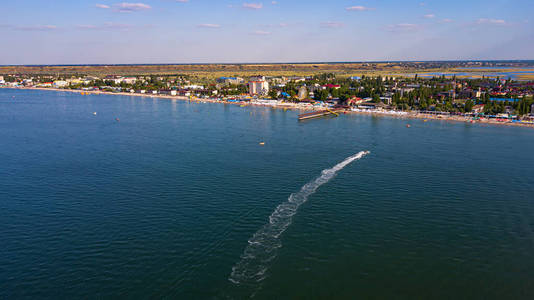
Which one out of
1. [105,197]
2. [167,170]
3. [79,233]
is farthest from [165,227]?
[167,170]

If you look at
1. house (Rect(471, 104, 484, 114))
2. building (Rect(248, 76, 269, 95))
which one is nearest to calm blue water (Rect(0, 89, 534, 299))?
house (Rect(471, 104, 484, 114))

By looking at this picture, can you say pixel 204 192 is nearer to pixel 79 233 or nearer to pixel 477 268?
pixel 79 233

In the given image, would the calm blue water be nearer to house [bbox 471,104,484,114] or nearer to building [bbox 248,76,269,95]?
house [bbox 471,104,484,114]

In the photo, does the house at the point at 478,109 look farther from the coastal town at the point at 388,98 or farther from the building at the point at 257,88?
the building at the point at 257,88

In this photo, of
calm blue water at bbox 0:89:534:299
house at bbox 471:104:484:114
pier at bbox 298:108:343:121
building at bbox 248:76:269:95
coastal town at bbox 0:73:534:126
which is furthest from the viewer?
building at bbox 248:76:269:95

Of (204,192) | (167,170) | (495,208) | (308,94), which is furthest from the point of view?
(308,94)

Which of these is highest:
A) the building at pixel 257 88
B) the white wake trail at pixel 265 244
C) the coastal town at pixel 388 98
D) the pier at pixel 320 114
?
the building at pixel 257 88

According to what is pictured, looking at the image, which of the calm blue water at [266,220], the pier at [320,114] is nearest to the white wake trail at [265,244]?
the calm blue water at [266,220]
